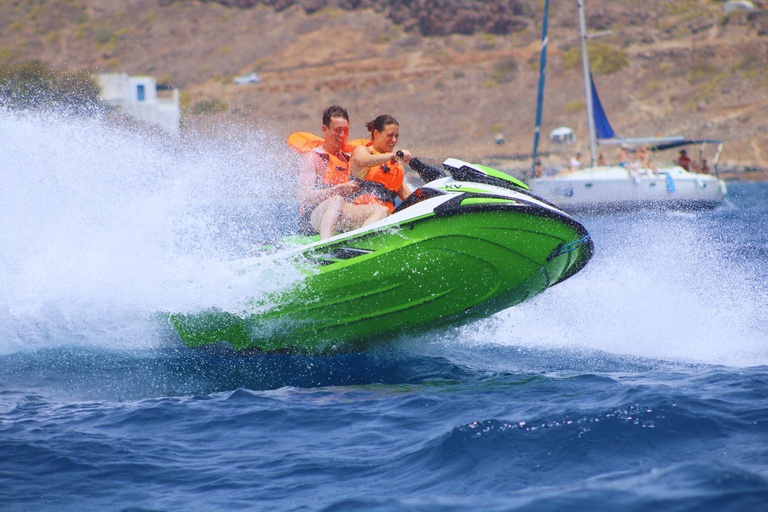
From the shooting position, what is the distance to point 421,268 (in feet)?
15.8

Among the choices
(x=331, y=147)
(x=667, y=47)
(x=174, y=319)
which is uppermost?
(x=667, y=47)

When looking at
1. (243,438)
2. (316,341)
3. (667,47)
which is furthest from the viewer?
(667,47)

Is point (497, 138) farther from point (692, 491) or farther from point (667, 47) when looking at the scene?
point (692, 491)

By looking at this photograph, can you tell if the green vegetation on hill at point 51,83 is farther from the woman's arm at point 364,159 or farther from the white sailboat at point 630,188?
the woman's arm at point 364,159

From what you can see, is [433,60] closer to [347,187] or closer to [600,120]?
[600,120]

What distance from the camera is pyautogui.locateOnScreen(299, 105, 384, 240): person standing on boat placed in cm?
508

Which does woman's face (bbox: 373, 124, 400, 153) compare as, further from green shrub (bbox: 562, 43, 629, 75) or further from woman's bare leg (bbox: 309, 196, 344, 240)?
green shrub (bbox: 562, 43, 629, 75)

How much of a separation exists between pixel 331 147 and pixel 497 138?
4283cm

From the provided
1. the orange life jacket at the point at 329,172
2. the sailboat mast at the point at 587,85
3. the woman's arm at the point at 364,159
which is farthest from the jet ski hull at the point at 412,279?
the sailboat mast at the point at 587,85

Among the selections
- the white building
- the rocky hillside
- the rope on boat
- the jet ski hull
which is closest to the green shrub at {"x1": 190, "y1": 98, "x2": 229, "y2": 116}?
the rocky hillside

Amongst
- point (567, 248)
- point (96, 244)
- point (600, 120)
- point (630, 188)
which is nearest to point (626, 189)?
point (630, 188)

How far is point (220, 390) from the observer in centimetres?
482

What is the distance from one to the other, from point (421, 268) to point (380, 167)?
0.76 metres

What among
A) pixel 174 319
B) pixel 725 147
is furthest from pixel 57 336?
pixel 725 147
